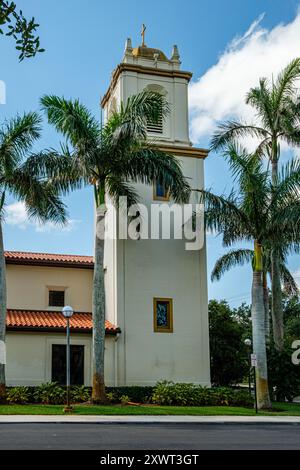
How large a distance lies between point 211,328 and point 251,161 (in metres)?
17.4

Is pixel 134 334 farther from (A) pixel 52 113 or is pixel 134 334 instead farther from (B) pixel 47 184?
(A) pixel 52 113

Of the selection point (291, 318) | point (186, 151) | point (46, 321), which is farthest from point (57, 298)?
point (291, 318)

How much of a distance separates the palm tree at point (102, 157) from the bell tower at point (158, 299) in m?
3.79

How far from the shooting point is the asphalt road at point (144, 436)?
1268 cm

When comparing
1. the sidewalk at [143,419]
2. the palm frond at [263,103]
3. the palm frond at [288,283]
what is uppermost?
the palm frond at [263,103]

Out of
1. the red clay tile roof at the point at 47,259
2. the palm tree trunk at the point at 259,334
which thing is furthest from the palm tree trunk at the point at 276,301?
the red clay tile roof at the point at 47,259

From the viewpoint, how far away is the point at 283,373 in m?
29.5

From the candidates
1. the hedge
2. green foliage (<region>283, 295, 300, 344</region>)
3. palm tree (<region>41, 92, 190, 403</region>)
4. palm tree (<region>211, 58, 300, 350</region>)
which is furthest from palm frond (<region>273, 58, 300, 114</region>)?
green foliage (<region>283, 295, 300, 344</region>)

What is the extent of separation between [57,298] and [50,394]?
23.8 feet

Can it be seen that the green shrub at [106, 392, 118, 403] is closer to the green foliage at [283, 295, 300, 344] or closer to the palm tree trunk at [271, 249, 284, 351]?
the palm tree trunk at [271, 249, 284, 351]

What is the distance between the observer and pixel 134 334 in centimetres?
2750

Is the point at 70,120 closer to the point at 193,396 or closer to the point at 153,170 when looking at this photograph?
the point at 153,170

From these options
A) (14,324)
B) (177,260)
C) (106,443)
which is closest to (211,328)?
(177,260)

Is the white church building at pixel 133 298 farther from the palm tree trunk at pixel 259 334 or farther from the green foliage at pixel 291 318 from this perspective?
the green foliage at pixel 291 318
